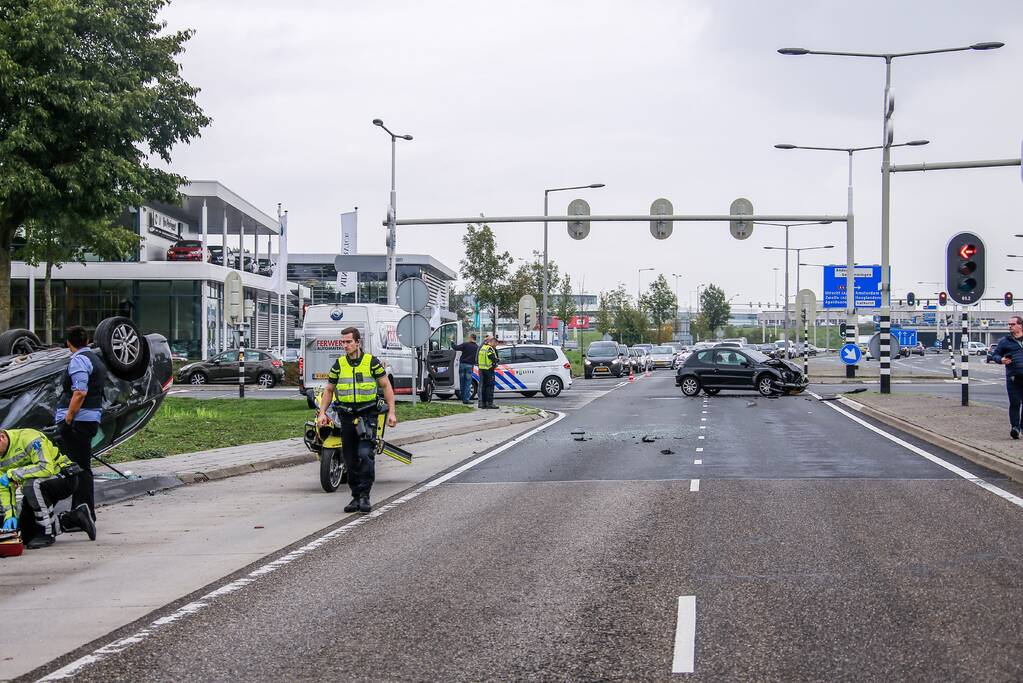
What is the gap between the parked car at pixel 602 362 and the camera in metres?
52.3

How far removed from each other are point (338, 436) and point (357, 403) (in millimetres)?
1311

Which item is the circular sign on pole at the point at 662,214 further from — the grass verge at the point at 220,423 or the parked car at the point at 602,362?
the parked car at the point at 602,362

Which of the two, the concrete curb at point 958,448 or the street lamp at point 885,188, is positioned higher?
the street lamp at point 885,188

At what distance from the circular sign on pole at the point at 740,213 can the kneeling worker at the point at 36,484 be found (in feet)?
80.4

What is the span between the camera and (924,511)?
10.8 m

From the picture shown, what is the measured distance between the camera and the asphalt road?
5.76 meters

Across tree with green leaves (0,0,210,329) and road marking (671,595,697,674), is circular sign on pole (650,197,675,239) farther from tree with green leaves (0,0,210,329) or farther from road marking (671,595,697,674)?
road marking (671,595,697,674)

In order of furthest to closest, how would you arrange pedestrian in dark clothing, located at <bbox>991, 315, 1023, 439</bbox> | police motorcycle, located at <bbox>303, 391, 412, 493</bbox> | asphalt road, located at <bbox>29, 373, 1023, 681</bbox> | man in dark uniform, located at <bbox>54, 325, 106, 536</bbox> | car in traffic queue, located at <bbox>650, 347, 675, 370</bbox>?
car in traffic queue, located at <bbox>650, 347, 675, 370</bbox>
pedestrian in dark clothing, located at <bbox>991, 315, 1023, 439</bbox>
police motorcycle, located at <bbox>303, 391, 412, 493</bbox>
man in dark uniform, located at <bbox>54, 325, 106, 536</bbox>
asphalt road, located at <bbox>29, 373, 1023, 681</bbox>

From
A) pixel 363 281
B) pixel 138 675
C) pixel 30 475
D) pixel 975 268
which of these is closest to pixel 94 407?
pixel 30 475

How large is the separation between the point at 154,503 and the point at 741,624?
26.0 feet

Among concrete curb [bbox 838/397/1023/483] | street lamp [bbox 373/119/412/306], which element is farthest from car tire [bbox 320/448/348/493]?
street lamp [bbox 373/119/412/306]

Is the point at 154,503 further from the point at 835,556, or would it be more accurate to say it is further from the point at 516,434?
the point at 516,434

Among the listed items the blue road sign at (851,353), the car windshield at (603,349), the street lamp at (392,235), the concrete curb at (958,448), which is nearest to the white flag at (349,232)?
the car windshield at (603,349)

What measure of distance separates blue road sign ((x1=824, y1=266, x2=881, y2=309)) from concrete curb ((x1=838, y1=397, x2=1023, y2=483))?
3583 centimetres
